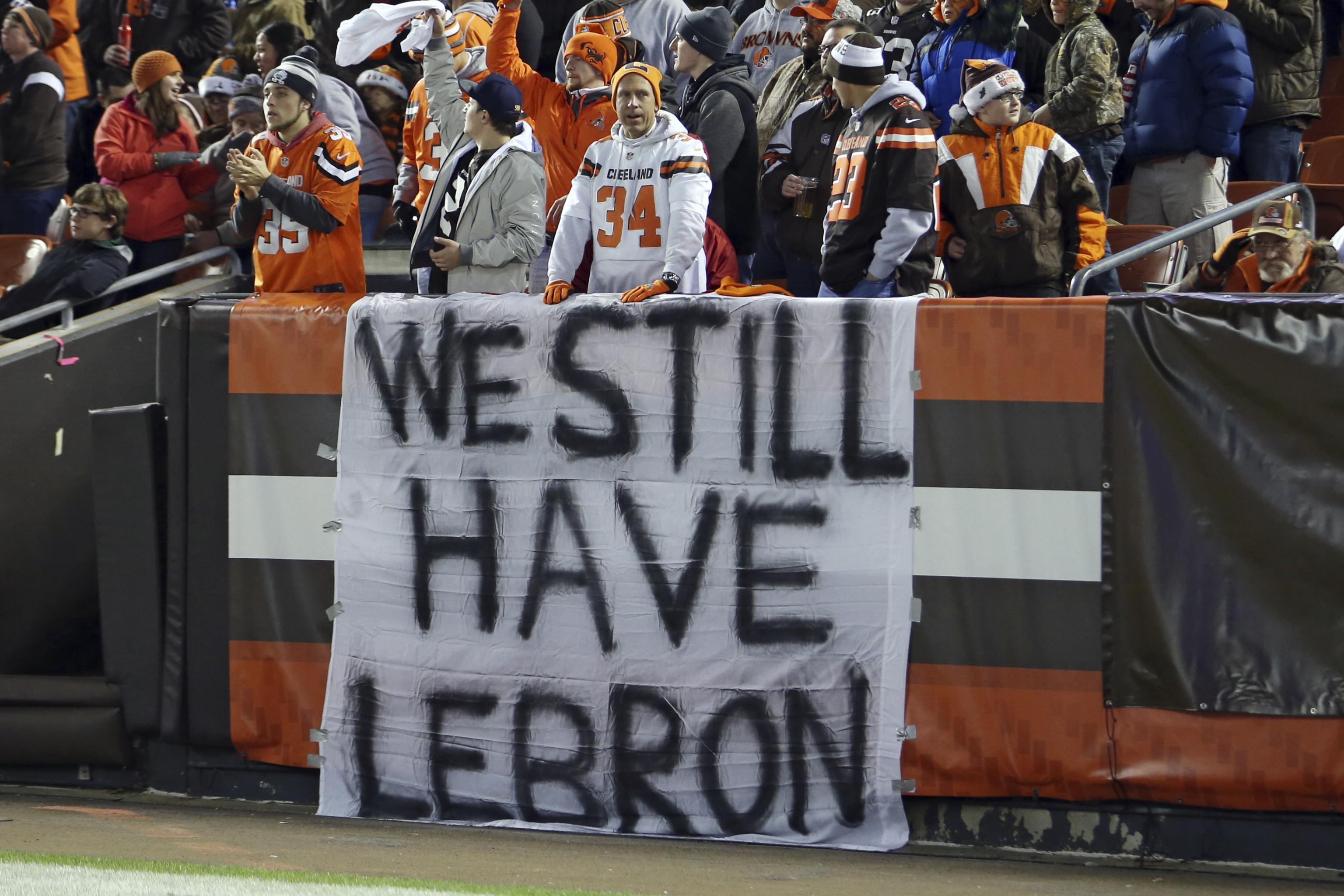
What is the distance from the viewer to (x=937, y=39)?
28.7 ft

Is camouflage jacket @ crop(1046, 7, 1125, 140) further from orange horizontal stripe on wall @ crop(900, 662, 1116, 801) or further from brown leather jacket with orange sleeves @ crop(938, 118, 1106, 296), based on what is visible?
orange horizontal stripe on wall @ crop(900, 662, 1116, 801)

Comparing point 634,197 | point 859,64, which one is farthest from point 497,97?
point 859,64

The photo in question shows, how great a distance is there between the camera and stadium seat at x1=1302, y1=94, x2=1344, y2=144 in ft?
36.6

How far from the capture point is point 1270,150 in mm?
9062

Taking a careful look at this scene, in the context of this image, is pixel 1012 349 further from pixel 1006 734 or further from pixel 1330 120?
pixel 1330 120

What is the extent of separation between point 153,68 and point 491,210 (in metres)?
4.27

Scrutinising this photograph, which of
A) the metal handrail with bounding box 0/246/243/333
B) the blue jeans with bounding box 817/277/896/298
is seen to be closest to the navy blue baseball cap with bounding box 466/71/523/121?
the blue jeans with bounding box 817/277/896/298

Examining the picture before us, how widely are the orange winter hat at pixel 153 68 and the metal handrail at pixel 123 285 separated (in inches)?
50.2

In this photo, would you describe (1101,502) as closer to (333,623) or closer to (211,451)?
(333,623)

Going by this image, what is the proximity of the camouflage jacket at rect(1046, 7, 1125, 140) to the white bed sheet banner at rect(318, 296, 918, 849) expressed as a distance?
308 cm

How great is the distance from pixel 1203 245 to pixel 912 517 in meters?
3.26

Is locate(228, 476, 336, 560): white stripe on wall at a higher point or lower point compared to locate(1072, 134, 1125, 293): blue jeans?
lower

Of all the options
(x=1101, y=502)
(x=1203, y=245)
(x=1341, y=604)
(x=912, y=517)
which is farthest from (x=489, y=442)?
(x=1203, y=245)

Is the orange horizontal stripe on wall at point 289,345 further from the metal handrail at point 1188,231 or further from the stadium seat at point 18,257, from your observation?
the stadium seat at point 18,257
